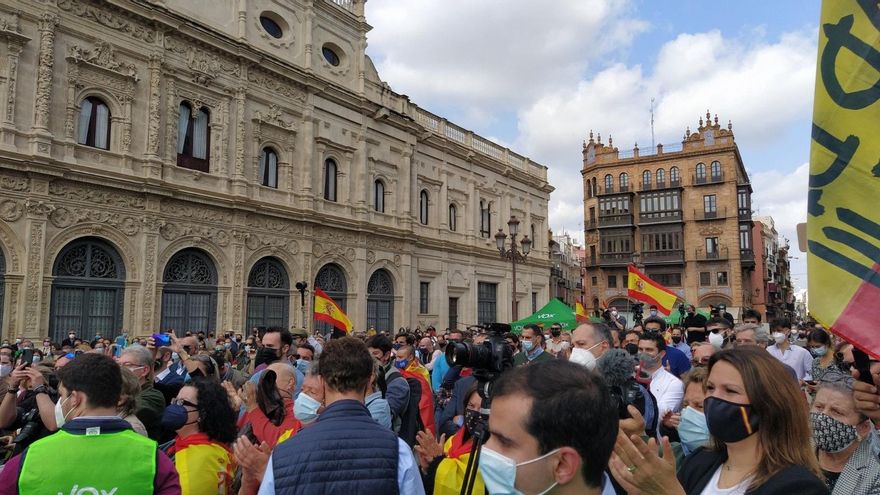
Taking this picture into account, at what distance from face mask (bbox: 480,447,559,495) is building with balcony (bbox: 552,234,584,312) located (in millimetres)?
60044

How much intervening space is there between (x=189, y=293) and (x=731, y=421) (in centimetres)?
1934

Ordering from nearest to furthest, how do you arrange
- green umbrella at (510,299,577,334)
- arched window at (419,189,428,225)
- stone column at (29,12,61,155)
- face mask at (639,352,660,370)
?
face mask at (639,352,660,370), stone column at (29,12,61,155), green umbrella at (510,299,577,334), arched window at (419,189,428,225)

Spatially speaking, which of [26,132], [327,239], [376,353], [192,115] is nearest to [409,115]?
[327,239]

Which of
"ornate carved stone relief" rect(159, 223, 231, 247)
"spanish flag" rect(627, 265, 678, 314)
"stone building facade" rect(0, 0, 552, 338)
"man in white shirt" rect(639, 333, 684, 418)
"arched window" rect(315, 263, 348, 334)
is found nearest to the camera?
"man in white shirt" rect(639, 333, 684, 418)

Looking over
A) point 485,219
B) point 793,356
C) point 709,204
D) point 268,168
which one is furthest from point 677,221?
point 793,356

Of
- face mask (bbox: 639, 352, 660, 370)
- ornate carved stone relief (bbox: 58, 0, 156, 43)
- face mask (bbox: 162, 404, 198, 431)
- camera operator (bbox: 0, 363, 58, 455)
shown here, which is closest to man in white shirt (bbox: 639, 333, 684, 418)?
face mask (bbox: 639, 352, 660, 370)

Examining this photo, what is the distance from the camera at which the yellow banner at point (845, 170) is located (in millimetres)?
2506

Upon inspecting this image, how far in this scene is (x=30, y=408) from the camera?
490cm

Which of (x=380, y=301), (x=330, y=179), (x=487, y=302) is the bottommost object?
(x=487, y=302)

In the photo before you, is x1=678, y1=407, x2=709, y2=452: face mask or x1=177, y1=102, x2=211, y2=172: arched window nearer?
x1=678, y1=407, x2=709, y2=452: face mask

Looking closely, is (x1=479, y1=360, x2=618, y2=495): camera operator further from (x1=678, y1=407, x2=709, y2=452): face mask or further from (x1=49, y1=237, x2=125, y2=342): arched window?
(x1=49, y1=237, x2=125, y2=342): arched window

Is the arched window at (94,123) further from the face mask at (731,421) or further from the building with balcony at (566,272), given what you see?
the building with balcony at (566,272)

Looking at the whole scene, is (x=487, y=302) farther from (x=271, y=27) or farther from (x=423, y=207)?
(x=271, y=27)

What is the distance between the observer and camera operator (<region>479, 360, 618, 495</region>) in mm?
1840
